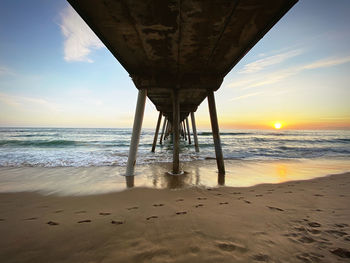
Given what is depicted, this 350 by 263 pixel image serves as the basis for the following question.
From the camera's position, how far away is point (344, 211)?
8.00 ft

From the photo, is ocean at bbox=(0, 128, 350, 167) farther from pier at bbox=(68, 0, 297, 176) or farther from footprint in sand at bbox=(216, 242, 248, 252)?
footprint in sand at bbox=(216, 242, 248, 252)

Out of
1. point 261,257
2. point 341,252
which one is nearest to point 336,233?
point 341,252

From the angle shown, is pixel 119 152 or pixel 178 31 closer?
pixel 178 31

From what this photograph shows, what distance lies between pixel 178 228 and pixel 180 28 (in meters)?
2.99

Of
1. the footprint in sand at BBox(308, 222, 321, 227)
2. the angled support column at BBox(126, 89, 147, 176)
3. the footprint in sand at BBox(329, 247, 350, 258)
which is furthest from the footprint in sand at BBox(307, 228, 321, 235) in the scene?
the angled support column at BBox(126, 89, 147, 176)

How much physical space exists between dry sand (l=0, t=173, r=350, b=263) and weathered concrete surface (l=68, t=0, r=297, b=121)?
2.85 meters

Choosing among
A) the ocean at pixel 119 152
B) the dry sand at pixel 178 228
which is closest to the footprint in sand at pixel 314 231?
the dry sand at pixel 178 228

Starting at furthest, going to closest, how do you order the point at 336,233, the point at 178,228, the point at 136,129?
the point at 136,129, the point at 178,228, the point at 336,233

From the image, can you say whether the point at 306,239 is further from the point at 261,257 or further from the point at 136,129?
the point at 136,129

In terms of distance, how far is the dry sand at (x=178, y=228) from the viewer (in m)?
1.44

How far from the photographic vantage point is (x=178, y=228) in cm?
188

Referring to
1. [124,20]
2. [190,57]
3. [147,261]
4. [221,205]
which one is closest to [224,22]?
[190,57]

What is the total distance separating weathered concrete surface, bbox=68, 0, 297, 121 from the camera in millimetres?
2195

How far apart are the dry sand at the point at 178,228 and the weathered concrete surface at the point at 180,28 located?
285 centimetres
